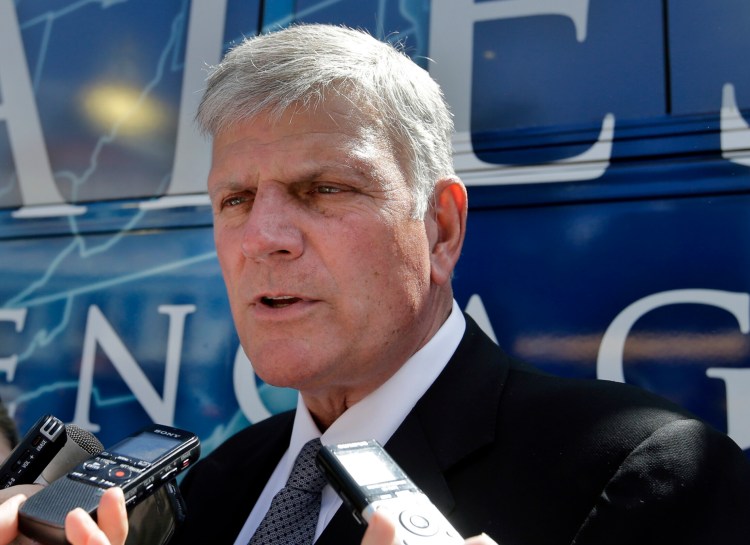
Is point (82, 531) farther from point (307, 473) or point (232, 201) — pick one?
point (232, 201)

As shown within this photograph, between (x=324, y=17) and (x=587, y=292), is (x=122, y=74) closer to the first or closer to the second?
(x=324, y=17)

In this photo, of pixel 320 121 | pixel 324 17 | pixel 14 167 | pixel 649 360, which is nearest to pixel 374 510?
pixel 320 121

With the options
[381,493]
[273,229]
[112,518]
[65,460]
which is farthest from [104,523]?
[273,229]

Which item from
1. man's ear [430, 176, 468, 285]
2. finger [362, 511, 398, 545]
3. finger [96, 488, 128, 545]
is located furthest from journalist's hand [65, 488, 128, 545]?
man's ear [430, 176, 468, 285]

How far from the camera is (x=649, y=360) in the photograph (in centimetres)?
143

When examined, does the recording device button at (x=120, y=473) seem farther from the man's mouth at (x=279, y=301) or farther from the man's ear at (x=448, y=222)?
the man's ear at (x=448, y=222)

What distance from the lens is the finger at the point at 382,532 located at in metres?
0.68

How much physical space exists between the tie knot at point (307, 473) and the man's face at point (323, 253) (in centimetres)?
10

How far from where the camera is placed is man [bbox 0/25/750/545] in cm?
104

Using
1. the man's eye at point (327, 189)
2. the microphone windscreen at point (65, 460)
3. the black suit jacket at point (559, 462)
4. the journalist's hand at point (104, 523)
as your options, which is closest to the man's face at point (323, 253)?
the man's eye at point (327, 189)

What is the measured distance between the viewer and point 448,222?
1.38 m

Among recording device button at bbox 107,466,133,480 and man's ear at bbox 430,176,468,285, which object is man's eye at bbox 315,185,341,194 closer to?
man's ear at bbox 430,176,468,285

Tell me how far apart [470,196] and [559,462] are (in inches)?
26.5

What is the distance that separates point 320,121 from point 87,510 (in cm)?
69
